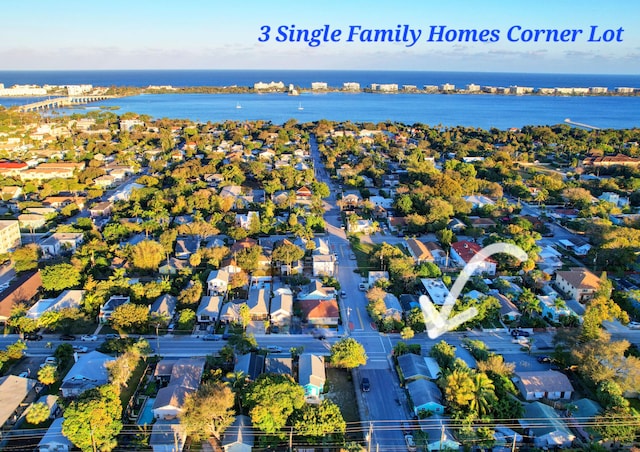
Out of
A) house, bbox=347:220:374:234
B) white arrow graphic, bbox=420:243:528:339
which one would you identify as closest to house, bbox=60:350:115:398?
white arrow graphic, bbox=420:243:528:339

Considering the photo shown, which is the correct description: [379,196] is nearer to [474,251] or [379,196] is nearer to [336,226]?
[336,226]

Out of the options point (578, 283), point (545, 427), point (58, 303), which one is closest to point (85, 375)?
point (58, 303)

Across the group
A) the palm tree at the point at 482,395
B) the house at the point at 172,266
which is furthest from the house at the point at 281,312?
the palm tree at the point at 482,395

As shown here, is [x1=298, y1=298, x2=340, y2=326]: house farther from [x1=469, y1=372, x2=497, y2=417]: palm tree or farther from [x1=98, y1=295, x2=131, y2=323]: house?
[x1=98, y1=295, x2=131, y2=323]: house

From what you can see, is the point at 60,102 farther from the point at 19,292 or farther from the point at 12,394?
the point at 12,394

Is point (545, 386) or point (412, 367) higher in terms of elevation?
point (412, 367)

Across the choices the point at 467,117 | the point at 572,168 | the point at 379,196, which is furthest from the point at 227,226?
the point at 467,117

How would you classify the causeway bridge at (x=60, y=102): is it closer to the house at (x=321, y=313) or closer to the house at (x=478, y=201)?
the house at (x=478, y=201)
